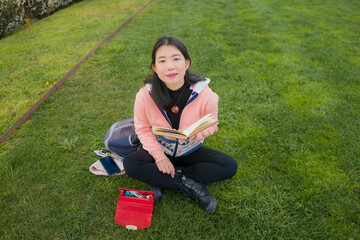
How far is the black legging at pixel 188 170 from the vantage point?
7.09 ft

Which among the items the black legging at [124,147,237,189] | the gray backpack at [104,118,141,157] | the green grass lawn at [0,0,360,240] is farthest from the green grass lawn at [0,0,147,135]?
the black legging at [124,147,237,189]

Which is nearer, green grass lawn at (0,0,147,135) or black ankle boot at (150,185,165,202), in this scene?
black ankle boot at (150,185,165,202)

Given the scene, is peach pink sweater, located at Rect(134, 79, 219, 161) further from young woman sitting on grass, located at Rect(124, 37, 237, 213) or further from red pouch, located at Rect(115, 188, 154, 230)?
red pouch, located at Rect(115, 188, 154, 230)

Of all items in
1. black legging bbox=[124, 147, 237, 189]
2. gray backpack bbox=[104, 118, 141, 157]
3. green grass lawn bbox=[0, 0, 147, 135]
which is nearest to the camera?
black legging bbox=[124, 147, 237, 189]

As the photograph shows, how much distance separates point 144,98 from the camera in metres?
2.15

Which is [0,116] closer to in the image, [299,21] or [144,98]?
[144,98]

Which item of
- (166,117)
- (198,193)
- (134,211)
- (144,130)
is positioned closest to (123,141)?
(144,130)

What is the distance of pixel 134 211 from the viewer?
2.11 metres

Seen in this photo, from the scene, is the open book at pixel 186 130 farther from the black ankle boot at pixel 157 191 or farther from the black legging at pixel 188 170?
the black ankle boot at pixel 157 191

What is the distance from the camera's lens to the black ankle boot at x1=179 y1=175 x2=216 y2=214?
2145mm

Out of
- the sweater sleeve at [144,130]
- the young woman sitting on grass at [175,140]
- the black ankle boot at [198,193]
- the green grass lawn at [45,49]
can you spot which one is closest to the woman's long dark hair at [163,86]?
the young woman sitting on grass at [175,140]

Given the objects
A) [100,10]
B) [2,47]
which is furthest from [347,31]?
[2,47]

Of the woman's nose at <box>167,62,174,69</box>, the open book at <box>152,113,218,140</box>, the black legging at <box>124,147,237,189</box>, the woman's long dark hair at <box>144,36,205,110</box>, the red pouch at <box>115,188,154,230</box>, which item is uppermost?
the woman's nose at <box>167,62,174,69</box>

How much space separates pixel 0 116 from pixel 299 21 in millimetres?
7946
